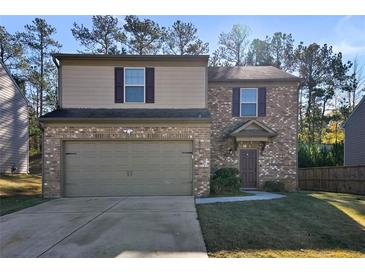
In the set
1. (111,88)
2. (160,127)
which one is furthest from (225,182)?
(111,88)

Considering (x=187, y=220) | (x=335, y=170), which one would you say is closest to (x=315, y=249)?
(x=187, y=220)

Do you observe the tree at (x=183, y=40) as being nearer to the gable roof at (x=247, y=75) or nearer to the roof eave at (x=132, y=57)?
the gable roof at (x=247, y=75)

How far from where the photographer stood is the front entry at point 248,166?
1474 centimetres

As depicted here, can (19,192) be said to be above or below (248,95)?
below

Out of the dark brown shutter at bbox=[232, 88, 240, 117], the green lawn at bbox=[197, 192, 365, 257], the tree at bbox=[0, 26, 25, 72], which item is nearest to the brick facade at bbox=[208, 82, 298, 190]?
the dark brown shutter at bbox=[232, 88, 240, 117]

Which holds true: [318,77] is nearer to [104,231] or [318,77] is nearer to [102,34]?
[102,34]

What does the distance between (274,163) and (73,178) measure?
895cm

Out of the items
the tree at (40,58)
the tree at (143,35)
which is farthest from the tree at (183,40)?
the tree at (40,58)

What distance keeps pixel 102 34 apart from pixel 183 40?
7712 mm

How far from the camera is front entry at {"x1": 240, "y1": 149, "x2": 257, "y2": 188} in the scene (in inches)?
580

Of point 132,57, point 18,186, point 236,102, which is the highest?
point 132,57

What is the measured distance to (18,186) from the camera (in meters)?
16.1

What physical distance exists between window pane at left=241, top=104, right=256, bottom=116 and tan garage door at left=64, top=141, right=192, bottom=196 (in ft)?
13.9

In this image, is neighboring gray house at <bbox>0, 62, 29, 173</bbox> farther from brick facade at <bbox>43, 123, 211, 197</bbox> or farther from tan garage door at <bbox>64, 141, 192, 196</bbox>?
tan garage door at <bbox>64, 141, 192, 196</bbox>
